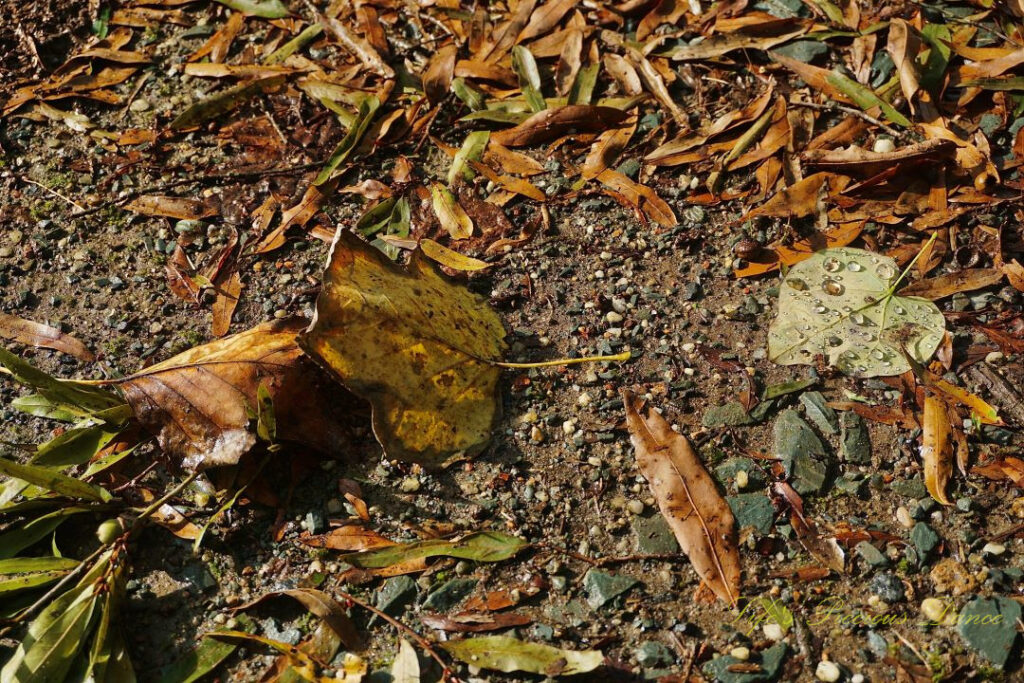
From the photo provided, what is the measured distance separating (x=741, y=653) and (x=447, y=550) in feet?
2.32

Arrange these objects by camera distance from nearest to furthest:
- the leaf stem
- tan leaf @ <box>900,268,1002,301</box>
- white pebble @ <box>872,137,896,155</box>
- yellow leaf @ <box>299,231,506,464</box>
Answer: yellow leaf @ <box>299,231,506,464</box>, the leaf stem, tan leaf @ <box>900,268,1002,301</box>, white pebble @ <box>872,137,896,155</box>

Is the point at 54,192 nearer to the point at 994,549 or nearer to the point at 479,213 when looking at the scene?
the point at 479,213

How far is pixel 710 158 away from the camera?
9.02 feet

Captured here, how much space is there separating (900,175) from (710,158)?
1.88ft

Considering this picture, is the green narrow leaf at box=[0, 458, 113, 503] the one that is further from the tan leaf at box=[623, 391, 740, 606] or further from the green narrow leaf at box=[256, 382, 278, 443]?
the tan leaf at box=[623, 391, 740, 606]

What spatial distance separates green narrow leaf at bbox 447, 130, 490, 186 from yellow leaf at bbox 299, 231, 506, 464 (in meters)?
0.58

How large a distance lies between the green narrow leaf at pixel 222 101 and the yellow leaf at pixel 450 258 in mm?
1010

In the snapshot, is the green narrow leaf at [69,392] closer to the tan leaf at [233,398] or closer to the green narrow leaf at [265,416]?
the tan leaf at [233,398]

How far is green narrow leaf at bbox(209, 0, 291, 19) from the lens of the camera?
329cm

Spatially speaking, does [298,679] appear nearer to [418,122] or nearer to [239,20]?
[418,122]

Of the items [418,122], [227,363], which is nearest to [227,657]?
[227,363]

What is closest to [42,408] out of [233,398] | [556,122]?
[233,398]

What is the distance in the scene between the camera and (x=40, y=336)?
2535mm

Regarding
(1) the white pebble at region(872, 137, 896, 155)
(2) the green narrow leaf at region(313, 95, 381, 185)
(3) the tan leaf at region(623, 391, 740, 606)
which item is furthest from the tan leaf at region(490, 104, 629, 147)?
(3) the tan leaf at region(623, 391, 740, 606)
